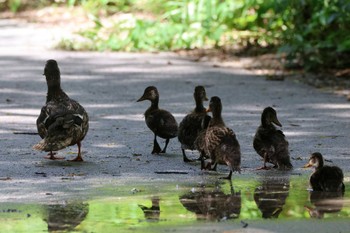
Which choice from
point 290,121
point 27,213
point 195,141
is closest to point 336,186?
point 195,141

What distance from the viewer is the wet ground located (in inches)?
291

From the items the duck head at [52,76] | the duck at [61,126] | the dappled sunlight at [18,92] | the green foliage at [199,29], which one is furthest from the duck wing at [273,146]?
the green foliage at [199,29]

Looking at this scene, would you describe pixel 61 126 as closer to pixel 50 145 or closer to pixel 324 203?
pixel 50 145

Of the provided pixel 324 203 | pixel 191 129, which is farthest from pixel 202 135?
pixel 324 203

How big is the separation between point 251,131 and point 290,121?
3.34 ft

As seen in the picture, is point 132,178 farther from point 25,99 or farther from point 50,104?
point 25,99

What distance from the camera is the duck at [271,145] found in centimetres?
980

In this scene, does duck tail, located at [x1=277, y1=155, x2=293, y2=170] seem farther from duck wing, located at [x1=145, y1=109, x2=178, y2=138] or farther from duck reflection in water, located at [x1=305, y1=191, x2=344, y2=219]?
duck wing, located at [x1=145, y1=109, x2=178, y2=138]

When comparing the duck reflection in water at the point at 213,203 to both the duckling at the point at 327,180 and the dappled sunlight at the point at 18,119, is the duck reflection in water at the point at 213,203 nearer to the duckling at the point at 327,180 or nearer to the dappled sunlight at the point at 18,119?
the duckling at the point at 327,180

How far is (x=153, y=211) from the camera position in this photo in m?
7.71

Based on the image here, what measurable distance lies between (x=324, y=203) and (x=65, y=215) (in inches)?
88.2

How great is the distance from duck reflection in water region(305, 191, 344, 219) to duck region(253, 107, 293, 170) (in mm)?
A: 1121

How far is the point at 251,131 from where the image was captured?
1241 cm

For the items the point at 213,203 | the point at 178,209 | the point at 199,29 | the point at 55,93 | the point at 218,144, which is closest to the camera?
the point at 178,209
